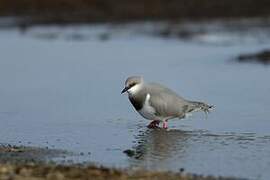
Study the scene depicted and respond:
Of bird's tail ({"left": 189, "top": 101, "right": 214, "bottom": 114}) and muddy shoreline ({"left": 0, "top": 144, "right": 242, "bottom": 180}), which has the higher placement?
bird's tail ({"left": 189, "top": 101, "right": 214, "bottom": 114})

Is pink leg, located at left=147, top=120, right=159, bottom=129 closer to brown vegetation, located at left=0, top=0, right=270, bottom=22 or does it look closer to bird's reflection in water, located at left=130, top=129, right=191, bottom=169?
bird's reflection in water, located at left=130, top=129, right=191, bottom=169

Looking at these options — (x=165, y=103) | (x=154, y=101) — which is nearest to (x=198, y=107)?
(x=165, y=103)

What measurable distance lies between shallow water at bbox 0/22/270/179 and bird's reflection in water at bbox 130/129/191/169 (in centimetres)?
1

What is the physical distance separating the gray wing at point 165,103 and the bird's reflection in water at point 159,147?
248 mm

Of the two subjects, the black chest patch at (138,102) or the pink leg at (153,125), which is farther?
the pink leg at (153,125)

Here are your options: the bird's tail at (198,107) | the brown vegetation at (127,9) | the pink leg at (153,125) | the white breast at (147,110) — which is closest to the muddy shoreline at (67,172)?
the white breast at (147,110)

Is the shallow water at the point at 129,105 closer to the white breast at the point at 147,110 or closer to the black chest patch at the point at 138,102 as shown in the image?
the white breast at the point at 147,110

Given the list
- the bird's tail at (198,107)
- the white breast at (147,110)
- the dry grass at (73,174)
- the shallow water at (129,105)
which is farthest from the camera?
the bird's tail at (198,107)

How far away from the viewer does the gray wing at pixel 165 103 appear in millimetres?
12141

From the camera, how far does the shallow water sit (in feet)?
34.2

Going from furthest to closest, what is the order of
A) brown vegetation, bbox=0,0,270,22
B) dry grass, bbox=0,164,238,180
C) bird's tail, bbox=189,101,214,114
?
brown vegetation, bbox=0,0,270,22 → bird's tail, bbox=189,101,214,114 → dry grass, bbox=0,164,238,180

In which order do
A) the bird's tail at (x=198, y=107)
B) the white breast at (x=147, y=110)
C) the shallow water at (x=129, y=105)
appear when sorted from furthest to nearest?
the bird's tail at (x=198, y=107) → the white breast at (x=147, y=110) → the shallow water at (x=129, y=105)

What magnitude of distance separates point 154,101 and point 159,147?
1223mm

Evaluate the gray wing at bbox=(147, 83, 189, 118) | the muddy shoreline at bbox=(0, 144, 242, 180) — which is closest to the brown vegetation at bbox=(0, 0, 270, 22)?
the gray wing at bbox=(147, 83, 189, 118)
